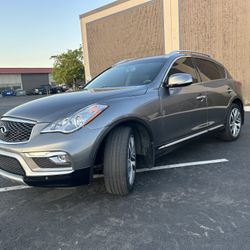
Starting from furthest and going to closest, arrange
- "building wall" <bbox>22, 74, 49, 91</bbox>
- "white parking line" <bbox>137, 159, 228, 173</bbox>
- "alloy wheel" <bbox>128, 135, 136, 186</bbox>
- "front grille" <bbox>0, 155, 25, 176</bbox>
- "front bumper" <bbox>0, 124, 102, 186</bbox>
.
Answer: "building wall" <bbox>22, 74, 49, 91</bbox>
"white parking line" <bbox>137, 159, 228, 173</bbox>
"alloy wheel" <bbox>128, 135, 136, 186</bbox>
"front grille" <bbox>0, 155, 25, 176</bbox>
"front bumper" <bbox>0, 124, 102, 186</bbox>

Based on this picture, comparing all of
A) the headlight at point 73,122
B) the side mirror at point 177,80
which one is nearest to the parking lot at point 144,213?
the headlight at point 73,122

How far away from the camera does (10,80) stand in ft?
192

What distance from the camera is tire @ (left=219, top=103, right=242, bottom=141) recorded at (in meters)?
5.16

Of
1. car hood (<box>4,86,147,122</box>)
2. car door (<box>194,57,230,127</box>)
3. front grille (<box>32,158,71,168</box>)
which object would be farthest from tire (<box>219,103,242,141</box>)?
front grille (<box>32,158,71,168</box>)

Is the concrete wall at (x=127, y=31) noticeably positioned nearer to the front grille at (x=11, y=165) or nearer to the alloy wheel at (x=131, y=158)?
the alloy wheel at (x=131, y=158)

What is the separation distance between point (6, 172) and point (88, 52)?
2012cm

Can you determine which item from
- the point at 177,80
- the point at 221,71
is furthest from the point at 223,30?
the point at 177,80

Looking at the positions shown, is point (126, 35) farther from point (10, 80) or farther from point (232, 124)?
point (10, 80)

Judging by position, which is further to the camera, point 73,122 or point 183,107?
point 183,107

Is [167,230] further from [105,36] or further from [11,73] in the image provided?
[11,73]

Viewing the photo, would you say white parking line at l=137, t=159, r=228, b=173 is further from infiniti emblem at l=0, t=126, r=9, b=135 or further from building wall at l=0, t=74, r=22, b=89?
building wall at l=0, t=74, r=22, b=89

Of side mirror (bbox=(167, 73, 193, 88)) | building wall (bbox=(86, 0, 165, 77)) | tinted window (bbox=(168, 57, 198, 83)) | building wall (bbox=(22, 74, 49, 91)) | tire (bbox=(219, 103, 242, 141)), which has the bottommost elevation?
tire (bbox=(219, 103, 242, 141))

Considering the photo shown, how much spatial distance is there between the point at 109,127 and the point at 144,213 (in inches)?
38.2

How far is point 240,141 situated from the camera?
17.5 ft
